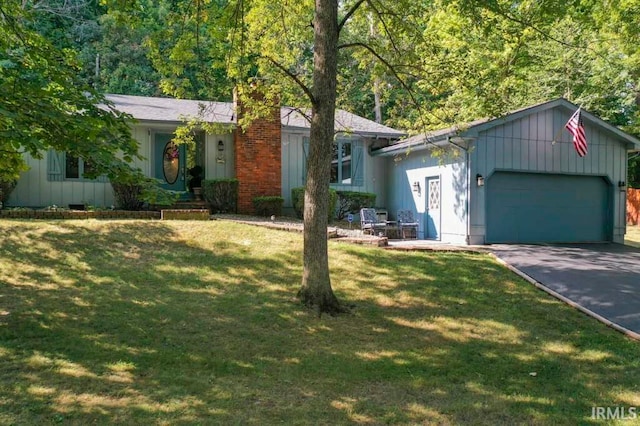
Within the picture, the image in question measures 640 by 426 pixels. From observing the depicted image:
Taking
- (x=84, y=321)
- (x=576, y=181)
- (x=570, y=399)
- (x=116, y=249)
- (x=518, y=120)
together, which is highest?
(x=518, y=120)

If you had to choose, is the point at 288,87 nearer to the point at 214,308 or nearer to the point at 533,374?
the point at 214,308

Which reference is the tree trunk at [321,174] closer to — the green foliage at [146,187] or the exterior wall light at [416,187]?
the green foliage at [146,187]

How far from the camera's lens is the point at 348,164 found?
53.9ft

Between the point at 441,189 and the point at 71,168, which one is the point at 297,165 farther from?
the point at 71,168

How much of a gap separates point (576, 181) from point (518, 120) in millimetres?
2811

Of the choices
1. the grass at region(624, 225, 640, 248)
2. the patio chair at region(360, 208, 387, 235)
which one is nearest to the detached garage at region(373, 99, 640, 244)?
the patio chair at region(360, 208, 387, 235)

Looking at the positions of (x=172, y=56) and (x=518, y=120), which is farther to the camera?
(x=518, y=120)

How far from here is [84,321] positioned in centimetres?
585

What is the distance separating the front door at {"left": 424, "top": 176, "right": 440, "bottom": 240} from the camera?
13.7 metres

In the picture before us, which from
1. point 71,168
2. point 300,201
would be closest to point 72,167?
point 71,168

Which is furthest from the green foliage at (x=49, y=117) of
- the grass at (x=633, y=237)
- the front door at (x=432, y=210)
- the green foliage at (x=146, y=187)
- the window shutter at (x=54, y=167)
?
the grass at (x=633, y=237)

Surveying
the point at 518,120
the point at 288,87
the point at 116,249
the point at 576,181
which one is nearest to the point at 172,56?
the point at 288,87

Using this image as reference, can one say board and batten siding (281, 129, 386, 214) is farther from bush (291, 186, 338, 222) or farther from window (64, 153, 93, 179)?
window (64, 153, 93, 179)

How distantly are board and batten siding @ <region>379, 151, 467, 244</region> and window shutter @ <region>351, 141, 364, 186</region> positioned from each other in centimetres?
103
